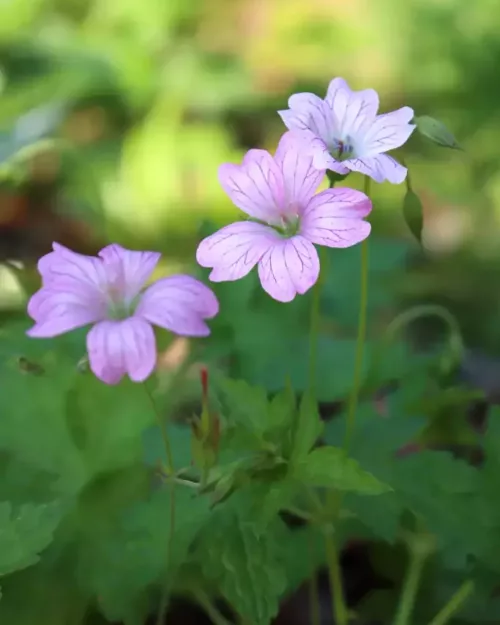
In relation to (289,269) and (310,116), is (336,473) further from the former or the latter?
(310,116)

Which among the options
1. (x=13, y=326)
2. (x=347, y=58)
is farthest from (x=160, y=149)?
(x=13, y=326)

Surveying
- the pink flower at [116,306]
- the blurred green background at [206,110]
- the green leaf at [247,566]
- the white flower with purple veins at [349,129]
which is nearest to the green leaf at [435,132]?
the white flower with purple veins at [349,129]

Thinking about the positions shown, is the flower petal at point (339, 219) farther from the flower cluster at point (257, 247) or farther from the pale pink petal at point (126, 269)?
the pale pink petal at point (126, 269)

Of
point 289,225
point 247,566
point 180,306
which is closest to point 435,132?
point 289,225

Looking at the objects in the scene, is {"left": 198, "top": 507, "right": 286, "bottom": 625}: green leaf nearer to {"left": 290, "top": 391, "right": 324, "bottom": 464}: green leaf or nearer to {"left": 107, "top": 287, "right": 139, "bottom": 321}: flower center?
{"left": 290, "top": 391, "right": 324, "bottom": 464}: green leaf

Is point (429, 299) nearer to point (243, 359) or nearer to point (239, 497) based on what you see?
point (243, 359)
